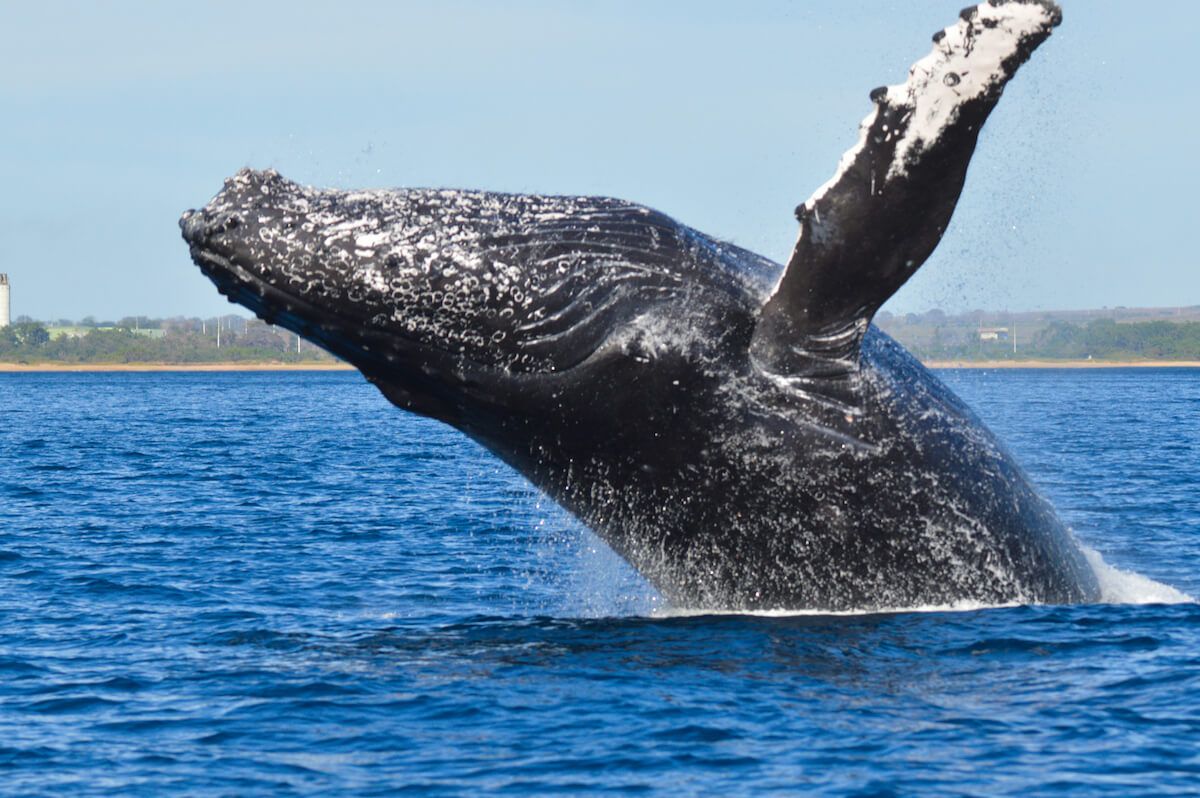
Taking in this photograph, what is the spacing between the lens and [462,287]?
8.03 meters

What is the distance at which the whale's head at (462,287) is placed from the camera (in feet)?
26.1

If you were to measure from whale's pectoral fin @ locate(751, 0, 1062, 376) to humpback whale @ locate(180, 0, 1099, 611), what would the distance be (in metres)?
0.01

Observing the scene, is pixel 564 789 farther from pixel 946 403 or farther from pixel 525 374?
pixel 946 403

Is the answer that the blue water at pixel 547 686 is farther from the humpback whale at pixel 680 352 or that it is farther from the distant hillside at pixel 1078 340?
the distant hillside at pixel 1078 340

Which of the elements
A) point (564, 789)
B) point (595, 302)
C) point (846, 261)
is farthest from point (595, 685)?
point (846, 261)

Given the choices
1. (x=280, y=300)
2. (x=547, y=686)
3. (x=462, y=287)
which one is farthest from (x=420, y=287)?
(x=547, y=686)

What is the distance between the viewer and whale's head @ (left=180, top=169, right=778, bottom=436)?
7.95m

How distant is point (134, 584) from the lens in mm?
14547

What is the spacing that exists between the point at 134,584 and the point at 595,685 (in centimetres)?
742

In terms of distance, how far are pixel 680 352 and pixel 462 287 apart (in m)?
1.15

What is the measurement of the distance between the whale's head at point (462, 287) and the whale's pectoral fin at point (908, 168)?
2.22 feet

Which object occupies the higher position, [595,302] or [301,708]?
[595,302]

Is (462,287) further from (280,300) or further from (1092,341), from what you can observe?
(1092,341)

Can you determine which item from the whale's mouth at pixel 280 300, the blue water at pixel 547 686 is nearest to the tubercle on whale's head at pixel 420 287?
the whale's mouth at pixel 280 300
